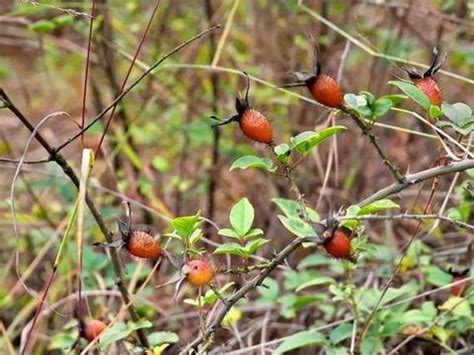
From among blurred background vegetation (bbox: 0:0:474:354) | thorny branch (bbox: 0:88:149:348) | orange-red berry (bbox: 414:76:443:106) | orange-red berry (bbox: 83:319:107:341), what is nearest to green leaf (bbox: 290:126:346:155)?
orange-red berry (bbox: 414:76:443:106)

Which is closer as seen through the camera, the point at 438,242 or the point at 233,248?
the point at 233,248

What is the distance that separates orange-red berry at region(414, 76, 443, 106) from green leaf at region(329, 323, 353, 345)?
1.26ft

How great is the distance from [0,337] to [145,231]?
76 cm

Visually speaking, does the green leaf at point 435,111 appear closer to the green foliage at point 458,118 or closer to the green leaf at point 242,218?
the green foliage at point 458,118

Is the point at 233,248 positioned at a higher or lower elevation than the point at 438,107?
lower

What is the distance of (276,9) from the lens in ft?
7.25

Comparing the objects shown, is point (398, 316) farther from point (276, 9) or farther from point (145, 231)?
point (276, 9)

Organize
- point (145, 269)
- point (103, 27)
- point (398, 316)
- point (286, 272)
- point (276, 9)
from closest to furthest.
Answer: point (398, 316)
point (286, 272)
point (145, 269)
point (103, 27)
point (276, 9)

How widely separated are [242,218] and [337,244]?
0.19 meters

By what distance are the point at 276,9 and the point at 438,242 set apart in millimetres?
821

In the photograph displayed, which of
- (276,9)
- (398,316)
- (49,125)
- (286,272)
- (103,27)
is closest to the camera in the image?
(398,316)

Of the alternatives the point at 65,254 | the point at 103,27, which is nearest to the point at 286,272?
the point at 65,254

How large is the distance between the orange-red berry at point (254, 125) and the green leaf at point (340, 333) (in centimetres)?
38

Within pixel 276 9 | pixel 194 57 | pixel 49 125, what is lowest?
pixel 49 125
